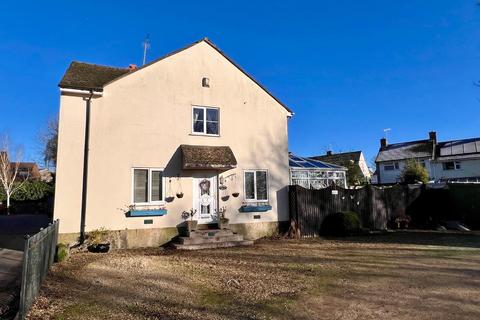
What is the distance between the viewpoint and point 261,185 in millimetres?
15914

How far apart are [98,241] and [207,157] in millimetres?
5072

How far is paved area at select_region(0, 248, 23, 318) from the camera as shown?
6.29 meters

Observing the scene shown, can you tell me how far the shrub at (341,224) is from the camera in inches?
633

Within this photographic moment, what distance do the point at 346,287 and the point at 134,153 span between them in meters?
9.28

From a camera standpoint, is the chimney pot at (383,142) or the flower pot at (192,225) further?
the chimney pot at (383,142)

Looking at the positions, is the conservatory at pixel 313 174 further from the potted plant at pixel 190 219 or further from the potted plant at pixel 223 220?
the potted plant at pixel 190 219

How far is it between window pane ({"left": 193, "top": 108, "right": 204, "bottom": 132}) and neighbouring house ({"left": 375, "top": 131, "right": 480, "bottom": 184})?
1407 inches

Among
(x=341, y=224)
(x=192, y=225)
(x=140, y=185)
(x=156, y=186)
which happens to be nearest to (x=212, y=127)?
(x=156, y=186)

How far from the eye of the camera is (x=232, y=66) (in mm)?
15945

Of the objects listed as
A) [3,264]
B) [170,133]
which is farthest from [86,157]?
[3,264]

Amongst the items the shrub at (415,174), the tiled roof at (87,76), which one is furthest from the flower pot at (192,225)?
the shrub at (415,174)

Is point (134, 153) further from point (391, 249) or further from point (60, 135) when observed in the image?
point (391, 249)

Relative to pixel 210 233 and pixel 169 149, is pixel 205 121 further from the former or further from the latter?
pixel 210 233

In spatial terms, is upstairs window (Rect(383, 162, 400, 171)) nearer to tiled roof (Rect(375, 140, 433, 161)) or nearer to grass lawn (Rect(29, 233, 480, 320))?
tiled roof (Rect(375, 140, 433, 161))
